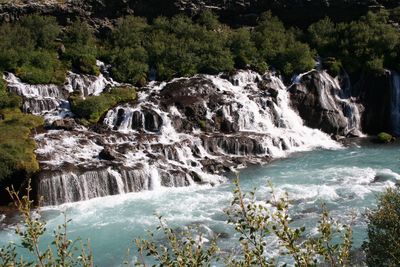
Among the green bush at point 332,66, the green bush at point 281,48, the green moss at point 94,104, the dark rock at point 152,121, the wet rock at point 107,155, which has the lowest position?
the wet rock at point 107,155

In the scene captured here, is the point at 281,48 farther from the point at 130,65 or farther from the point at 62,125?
the point at 62,125

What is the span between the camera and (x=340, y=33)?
5216cm

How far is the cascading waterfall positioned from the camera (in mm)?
28844

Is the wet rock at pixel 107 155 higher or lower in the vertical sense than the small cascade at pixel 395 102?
lower

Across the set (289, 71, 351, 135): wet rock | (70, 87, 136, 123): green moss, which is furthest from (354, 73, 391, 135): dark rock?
(70, 87, 136, 123): green moss

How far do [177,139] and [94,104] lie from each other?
Answer: 7787 millimetres

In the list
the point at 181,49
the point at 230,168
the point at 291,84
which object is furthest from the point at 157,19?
the point at 230,168

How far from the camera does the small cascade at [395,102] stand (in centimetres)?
4307

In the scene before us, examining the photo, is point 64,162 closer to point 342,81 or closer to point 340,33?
point 342,81

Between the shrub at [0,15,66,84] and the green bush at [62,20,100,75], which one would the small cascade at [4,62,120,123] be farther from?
the green bush at [62,20,100,75]

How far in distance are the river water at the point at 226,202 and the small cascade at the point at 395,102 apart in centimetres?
880

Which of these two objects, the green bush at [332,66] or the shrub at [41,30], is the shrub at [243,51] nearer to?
the green bush at [332,66]

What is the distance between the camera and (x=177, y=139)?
117ft

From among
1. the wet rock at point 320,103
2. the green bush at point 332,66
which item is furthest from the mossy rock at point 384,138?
the green bush at point 332,66
